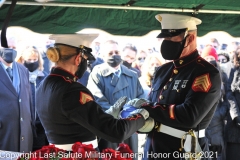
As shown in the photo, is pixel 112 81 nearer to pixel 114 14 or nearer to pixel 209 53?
pixel 114 14

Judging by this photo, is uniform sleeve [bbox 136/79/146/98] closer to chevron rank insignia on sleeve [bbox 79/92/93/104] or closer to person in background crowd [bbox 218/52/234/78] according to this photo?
person in background crowd [bbox 218/52/234/78]

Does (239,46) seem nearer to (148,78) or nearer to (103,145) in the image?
(148,78)

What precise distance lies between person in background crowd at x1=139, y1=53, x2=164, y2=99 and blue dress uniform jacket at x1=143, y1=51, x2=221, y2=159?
204 cm

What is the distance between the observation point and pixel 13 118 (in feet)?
15.3

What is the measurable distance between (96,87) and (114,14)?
3.01 ft

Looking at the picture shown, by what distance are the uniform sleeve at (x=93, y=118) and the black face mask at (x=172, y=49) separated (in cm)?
61

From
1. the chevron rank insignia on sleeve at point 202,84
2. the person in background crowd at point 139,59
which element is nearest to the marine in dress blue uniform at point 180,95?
the chevron rank insignia on sleeve at point 202,84

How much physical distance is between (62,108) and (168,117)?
27.9 inches

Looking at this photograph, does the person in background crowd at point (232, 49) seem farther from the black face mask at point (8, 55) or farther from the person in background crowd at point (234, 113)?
the black face mask at point (8, 55)

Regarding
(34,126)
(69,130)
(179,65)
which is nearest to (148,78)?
(34,126)

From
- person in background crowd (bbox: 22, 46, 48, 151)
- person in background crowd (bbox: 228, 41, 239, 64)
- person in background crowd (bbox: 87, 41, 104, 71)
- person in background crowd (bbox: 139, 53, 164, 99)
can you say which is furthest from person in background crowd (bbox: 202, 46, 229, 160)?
person in background crowd (bbox: 22, 46, 48, 151)

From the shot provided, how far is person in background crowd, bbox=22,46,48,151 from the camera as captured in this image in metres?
5.12

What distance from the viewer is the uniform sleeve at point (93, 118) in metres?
2.92

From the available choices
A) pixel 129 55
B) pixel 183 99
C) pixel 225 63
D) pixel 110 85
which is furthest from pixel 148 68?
pixel 183 99
